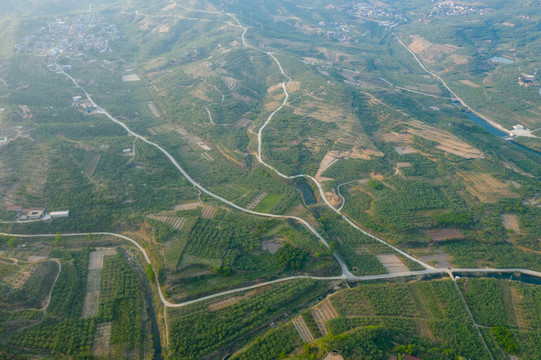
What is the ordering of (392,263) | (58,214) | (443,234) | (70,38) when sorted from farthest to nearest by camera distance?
1. (70,38)
2. (443,234)
3. (58,214)
4. (392,263)

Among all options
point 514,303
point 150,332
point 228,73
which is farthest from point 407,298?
point 228,73

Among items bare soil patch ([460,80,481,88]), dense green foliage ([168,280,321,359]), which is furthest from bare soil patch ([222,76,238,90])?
bare soil patch ([460,80,481,88])

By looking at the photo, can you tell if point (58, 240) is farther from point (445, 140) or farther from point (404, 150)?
point (445, 140)

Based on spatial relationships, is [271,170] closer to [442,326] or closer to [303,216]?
[303,216]

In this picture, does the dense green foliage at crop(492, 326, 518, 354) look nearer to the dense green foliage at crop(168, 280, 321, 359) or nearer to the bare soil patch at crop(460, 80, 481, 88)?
the dense green foliage at crop(168, 280, 321, 359)

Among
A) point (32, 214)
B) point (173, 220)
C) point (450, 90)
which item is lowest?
point (32, 214)

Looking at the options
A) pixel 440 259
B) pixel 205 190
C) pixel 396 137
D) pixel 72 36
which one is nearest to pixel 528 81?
pixel 396 137
